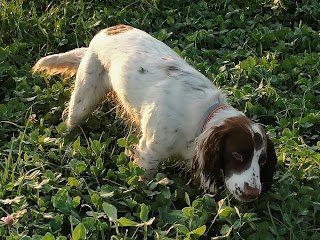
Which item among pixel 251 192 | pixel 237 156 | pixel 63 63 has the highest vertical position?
pixel 237 156

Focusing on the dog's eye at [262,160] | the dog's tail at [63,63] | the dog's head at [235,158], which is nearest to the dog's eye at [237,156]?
the dog's head at [235,158]

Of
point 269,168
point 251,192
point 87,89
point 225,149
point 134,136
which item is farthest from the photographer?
point 87,89

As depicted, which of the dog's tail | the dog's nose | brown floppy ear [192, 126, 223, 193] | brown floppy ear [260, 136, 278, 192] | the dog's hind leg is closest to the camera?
the dog's nose

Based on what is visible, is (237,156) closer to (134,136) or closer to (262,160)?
(262,160)

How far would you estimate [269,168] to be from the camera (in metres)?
3.49

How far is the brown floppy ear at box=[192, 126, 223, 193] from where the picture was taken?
132 inches

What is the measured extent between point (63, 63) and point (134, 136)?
4.07 ft

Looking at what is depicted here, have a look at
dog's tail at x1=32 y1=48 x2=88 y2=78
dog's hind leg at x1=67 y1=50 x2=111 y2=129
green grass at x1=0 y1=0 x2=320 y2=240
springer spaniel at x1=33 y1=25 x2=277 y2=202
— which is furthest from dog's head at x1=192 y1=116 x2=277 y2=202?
dog's tail at x1=32 y1=48 x2=88 y2=78

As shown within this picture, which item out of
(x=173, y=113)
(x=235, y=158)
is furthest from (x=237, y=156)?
(x=173, y=113)

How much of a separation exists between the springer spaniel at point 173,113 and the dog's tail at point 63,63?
15.2 inches

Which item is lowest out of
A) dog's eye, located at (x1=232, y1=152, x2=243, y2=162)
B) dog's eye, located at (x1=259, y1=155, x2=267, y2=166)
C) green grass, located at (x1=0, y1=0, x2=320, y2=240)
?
green grass, located at (x1=0, y1=0, x2=320, y2=240)

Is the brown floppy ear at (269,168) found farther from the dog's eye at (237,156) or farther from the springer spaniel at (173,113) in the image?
the dog's eye at (237,156)

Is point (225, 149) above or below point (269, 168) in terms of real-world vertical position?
above

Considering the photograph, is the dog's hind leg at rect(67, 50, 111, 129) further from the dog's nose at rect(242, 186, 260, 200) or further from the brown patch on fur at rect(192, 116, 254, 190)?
the dog's nose at rect(242, 186, 260, 200)
